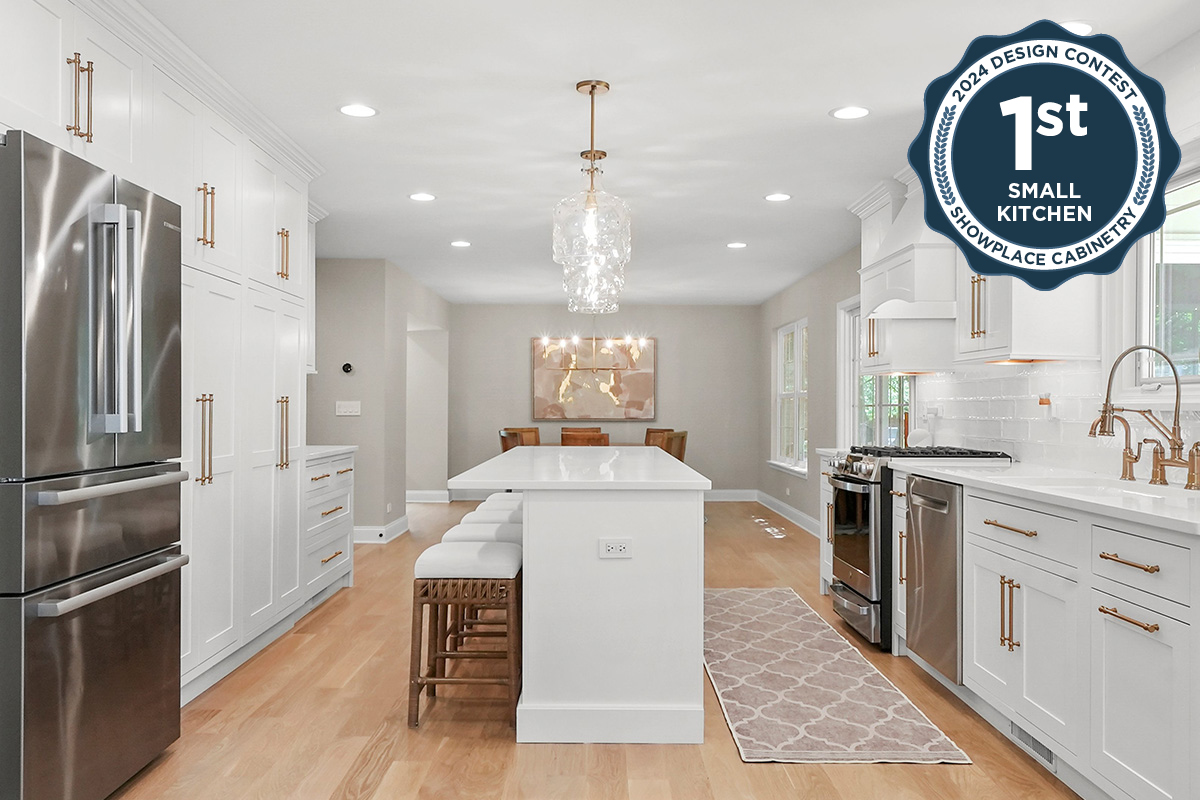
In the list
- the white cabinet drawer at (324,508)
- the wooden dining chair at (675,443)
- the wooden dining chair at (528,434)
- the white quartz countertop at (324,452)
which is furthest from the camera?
the wooden dining chair at (528,434)

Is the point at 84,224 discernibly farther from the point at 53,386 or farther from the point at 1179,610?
the point at 1179,610

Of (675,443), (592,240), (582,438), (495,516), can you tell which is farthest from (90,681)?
(582,438)

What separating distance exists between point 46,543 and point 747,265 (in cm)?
599

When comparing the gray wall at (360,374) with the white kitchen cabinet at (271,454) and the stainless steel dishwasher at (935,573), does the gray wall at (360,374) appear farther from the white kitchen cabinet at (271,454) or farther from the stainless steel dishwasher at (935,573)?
the stainless steel dishwasher at (935,573)

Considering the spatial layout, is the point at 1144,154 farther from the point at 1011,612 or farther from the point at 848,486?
the point at 848,486

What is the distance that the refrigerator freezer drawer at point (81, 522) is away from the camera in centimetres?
193

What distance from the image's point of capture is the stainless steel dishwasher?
3078 millimetres

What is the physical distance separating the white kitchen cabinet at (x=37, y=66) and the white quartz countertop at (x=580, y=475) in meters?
1.51

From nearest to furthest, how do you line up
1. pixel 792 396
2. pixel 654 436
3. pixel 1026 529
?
pixel 1026 529
pixel 792 396
pixel 654 436

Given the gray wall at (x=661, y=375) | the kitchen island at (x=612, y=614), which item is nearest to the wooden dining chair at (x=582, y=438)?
the gray wall at (x=661, y=375)

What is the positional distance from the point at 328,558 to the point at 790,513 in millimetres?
4801

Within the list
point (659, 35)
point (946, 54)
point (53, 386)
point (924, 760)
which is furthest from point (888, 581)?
point (53, 386)

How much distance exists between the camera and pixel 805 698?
318 centimetres

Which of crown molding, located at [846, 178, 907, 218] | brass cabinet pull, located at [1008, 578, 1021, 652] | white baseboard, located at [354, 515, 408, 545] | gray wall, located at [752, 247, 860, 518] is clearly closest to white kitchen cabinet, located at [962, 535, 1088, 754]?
brass cabinet pull, located at [1008, 578, 1021, 652]
